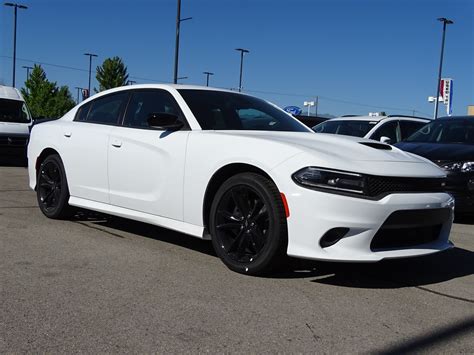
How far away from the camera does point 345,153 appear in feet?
13.4

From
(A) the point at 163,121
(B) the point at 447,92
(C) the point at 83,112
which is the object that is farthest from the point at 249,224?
(B) the point at 447,92

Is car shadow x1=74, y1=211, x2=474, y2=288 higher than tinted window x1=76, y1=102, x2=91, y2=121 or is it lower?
lower

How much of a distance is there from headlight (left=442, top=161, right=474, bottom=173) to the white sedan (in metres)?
2.70

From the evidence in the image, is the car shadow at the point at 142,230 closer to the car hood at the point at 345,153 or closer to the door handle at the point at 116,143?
the door handle at the point at 116,143

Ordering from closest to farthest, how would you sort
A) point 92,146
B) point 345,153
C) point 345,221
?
1. point 345,221
2. point 345,153
3. point 92,146

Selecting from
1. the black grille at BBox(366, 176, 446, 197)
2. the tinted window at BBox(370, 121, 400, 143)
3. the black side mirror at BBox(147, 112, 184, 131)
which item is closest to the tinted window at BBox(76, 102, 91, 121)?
the black side mirror at BBox(147, 112, 184, 131)

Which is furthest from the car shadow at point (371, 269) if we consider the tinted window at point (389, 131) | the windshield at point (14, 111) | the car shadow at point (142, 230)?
the windshield at point (14, 111)

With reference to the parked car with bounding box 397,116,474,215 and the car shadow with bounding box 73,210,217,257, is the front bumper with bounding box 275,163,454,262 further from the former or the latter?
the parked car with bounding box 397,116,474,215

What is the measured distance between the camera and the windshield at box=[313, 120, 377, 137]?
10453mm

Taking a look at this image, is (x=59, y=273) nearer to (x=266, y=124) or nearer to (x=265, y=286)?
(x=265, y=286)

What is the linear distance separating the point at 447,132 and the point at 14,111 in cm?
1119

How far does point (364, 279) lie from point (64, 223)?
3294mm

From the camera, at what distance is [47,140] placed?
6.23 metres

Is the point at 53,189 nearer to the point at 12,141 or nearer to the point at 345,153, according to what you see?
the point at 345,153
